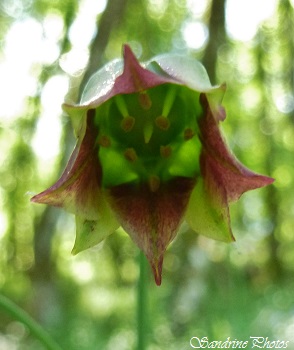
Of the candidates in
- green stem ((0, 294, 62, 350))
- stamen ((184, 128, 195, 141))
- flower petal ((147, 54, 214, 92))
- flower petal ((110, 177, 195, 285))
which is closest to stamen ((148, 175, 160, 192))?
flower petal ((110, 177, 195, 285))

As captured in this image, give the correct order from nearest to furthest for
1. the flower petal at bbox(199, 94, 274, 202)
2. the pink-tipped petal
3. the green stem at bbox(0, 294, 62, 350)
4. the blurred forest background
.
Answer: the pink-tipped petal → the flower petal at bbox(199, 94, 274, 202) → the green stem at bbox(0, 294, 62, 350) → the blurred forest background

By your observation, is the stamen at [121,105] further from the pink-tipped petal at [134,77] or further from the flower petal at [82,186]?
the pink-tipped petal at [134,77]

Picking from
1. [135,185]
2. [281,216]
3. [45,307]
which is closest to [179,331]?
[45,307]

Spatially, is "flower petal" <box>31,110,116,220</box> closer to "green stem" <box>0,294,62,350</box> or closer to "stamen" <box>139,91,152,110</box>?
"stamen" <box>139,91,152,110</box>

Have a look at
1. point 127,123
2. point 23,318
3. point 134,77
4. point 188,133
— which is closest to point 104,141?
point 127,123

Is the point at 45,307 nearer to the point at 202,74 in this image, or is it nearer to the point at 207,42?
the point at 207,42
